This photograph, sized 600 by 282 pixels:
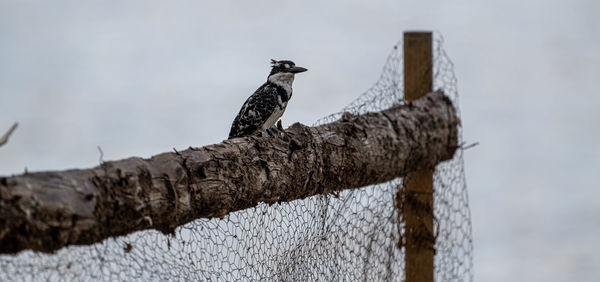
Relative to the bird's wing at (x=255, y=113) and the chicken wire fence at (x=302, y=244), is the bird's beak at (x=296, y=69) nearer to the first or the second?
the bird's wing at (x=255, y=113)

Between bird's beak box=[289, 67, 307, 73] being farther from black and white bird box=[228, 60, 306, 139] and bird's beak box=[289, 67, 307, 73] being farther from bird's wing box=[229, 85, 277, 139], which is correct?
bird's wing box=[229, 85, 277, 139]

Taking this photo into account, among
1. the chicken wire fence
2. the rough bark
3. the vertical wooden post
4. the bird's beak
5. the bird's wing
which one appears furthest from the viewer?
the bird's beak

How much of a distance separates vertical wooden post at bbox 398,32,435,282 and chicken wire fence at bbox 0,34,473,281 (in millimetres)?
46

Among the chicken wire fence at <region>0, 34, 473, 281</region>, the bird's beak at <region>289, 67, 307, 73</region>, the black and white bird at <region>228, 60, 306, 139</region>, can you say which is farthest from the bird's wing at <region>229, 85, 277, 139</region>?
the chicken wire fence at <region>0, 34, 473, 281</region>

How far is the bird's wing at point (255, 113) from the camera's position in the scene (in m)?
4.91

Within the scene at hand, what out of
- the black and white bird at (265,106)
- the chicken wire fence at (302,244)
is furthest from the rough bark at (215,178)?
the black and white bird at (265,106)

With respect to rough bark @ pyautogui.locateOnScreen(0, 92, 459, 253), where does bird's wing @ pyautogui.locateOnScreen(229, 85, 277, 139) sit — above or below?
above

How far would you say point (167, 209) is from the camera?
2.53m

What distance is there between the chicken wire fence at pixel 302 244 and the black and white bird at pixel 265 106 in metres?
0.91

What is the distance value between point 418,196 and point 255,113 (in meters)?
1.13

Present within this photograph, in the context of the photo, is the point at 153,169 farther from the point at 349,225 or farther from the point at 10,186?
the point at 349,225

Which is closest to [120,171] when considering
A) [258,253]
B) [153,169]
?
[153,169]

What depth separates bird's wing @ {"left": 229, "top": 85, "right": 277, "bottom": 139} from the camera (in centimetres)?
491

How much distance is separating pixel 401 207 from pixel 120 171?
2.06 m
